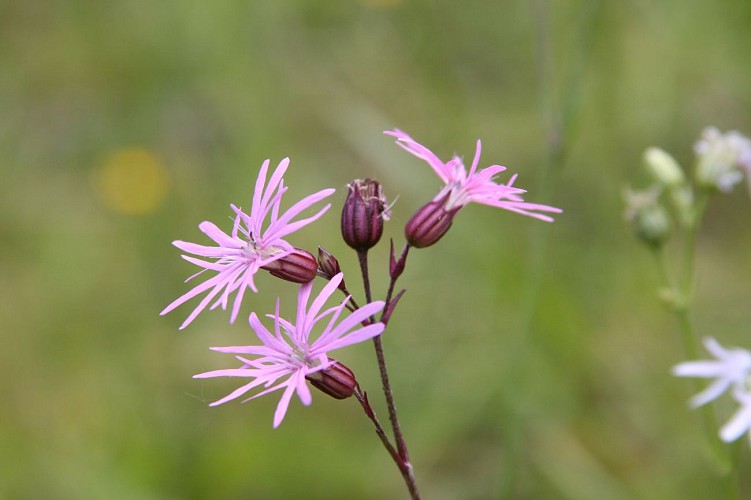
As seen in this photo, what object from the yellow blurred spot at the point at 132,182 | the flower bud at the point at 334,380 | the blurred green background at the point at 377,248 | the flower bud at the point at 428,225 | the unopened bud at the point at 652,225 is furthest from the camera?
the yellow blurred spot at the point at 132,182

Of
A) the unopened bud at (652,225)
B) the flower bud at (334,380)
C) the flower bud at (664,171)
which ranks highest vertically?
the flower bud at (664,171)

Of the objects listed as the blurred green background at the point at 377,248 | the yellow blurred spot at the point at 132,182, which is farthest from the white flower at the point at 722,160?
the yellow blurred spot at the point at 132,182

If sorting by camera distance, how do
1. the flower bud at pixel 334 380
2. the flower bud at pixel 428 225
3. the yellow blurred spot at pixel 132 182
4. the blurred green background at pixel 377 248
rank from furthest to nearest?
the yellow blurred spot at pixel 132 182
the blurred green background at pixel 377 248
the flower bud at pixel 428 225
the flower bud at pixel 334 380

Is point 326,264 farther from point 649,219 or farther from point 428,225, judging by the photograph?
point 649,219

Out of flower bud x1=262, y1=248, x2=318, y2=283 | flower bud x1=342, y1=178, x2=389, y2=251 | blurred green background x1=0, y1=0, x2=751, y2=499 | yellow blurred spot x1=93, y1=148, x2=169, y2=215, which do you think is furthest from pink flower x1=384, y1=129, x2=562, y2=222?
yellow blurred spot x1=93, y1=148, x2=169, y2=215

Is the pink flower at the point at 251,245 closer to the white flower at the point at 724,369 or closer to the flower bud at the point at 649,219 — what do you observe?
the white flower at the point at 724,369

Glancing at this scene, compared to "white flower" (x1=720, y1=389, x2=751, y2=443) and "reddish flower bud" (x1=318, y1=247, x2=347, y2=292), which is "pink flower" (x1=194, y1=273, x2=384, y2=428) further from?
"white flower" (x1=720, y1=389, x2=751, y2=443)

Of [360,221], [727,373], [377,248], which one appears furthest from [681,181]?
[377,248]
